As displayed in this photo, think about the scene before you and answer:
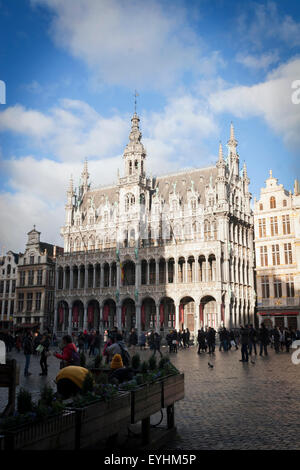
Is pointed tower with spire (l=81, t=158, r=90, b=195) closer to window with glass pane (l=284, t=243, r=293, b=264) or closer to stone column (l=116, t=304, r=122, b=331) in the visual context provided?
stone column (l=116, t=304, r=122, b=331)

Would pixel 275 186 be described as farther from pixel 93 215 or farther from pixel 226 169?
pixel 93 215

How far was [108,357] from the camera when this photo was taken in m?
11.7

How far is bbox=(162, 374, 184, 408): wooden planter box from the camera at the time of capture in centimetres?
782

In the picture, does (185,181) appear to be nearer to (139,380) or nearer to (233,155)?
(233,155)

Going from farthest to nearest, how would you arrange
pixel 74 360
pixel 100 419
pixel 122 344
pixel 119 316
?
pixel 119 316 < pixel 122 344 < pixel 74 360 < pixel 100 419

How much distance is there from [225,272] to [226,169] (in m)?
15.7

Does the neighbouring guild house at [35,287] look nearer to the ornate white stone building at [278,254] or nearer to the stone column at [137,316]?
the stone column at [137,316]

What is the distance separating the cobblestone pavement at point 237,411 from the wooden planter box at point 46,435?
2683mm

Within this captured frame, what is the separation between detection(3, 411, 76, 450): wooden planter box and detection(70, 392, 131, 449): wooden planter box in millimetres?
123

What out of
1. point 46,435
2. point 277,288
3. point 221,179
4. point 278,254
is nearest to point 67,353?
point 46,435

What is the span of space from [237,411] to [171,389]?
2.46 meters

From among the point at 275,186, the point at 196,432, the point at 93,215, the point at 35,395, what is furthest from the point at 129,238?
the point at 196,432

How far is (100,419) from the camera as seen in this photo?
5684 mm

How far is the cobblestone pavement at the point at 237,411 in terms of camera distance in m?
7.30
